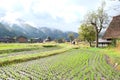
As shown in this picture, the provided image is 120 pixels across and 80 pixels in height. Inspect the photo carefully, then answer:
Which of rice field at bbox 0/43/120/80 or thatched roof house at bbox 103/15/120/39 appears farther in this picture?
thatched roof house at bbox 103/15/120/39

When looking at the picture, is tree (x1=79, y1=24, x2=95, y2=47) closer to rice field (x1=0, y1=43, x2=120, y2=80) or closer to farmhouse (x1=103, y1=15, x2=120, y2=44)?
farmhouse (x1=103, y1=15, x2=120, y2=44)

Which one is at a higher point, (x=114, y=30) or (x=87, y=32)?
(x=87, y=32)

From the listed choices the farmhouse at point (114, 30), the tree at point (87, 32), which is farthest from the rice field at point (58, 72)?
the tree at point (87, 32)

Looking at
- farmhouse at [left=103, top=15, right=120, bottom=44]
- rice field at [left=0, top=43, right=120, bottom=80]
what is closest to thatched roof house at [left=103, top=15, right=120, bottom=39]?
farmhouse at [left=103, top=15, right=120, bottom=44]

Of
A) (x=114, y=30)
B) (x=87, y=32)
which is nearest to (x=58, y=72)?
(x=114, y=30)

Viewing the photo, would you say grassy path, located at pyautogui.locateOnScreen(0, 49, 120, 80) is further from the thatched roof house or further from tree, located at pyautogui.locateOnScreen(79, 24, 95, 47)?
tree, located at pyautogui.locateOnScreen(79, 24, 95, 47)

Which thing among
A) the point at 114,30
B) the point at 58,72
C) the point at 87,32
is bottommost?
the point at 58,72

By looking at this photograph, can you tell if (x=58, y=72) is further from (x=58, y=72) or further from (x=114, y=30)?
(x=114, y=30)

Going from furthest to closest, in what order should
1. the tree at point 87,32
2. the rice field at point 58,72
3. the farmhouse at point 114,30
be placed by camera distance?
the tree at point 87,32, the farmhouse at point 114,30, the rice field at point 58,72

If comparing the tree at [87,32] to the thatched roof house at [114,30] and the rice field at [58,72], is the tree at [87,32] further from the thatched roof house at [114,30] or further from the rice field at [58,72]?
the rice field at [58,72]

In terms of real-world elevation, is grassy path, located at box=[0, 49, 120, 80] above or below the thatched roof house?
below

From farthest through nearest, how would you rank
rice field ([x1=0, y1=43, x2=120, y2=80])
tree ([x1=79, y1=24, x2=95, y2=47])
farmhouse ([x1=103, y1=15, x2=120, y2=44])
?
tree ([x1=79, y1=24, x2=95, y2=47]) → farmhouse ([x1=103, y1=15, x2=120, y2=44]) → rice field ([x1=0, y1=43, x2=120, y2=80])

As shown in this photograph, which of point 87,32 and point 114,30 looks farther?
point 87,32

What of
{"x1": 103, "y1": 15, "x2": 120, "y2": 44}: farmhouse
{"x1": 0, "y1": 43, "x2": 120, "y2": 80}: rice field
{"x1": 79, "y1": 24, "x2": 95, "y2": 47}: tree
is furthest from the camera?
{"x1": 79, "y1": 24, "x2": 95, "y2": 47}: tree
